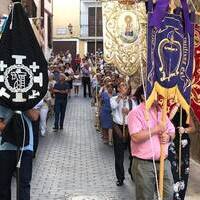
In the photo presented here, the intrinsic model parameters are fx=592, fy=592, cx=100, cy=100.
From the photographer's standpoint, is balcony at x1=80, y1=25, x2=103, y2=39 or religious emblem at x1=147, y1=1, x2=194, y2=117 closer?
religious emblem at x1=147, y1=1, x2=194, y2=117

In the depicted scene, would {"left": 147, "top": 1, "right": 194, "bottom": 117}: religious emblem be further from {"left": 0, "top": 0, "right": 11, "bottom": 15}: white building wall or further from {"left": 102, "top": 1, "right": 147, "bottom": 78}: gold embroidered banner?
{"left": 0, "top": 0, "right": 11, "bottom": 15}: white building wall

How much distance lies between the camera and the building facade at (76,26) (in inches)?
2108

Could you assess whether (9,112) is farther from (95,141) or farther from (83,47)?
(83,47)

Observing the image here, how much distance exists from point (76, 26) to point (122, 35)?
42444 millimetres

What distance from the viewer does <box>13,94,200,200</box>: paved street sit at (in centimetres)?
946

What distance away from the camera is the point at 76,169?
11516mm

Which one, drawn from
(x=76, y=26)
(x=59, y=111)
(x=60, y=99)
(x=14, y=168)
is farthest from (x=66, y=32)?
(x=14, y=168)

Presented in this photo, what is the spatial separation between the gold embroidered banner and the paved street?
213cm

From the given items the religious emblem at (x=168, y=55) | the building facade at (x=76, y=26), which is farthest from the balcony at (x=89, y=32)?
the religious emblem at (x=168, y=55)

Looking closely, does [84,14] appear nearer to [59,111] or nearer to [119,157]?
[59,111]

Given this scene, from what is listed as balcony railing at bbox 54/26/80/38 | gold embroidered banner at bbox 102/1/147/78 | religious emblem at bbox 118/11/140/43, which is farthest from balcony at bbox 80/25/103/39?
religious emblem at bbox 118/11/140/43

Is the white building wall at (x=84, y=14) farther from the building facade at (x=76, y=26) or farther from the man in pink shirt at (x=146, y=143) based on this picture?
the man in pink shirt at (x=146, y=143)

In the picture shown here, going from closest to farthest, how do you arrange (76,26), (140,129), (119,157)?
(140,129) < (119,157) < (76,26)

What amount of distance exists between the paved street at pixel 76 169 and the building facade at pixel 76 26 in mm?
35680
